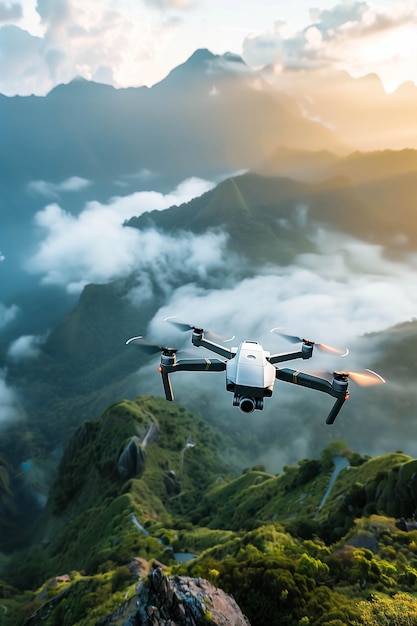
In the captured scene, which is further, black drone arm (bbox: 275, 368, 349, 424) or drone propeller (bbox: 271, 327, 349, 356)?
drone propeller (bbox: 271, 327, 349, 356)

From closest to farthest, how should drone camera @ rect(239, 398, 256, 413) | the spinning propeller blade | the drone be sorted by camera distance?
1. the spinning propeller blade
2. drone camera @ rect(239, 398, 256, 413)
3. the drone

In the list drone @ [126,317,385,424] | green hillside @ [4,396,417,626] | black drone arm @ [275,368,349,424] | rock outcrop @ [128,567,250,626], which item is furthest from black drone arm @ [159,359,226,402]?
green hillside @ [4,396,417,626]

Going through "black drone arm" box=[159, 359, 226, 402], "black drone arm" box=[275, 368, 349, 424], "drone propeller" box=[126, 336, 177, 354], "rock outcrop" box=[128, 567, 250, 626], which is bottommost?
"rock outcrop" box=[128, 567, 250, 626]

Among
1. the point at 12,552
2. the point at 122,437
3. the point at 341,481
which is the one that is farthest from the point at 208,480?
the point at 12,552

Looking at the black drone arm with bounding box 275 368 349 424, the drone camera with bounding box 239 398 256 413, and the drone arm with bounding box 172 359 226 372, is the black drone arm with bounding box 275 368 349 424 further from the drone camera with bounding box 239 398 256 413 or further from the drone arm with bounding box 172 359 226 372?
the drone arm with bounding box 172 359 226 372

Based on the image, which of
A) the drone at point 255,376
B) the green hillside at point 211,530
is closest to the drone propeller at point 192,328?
the drone at point 255,376

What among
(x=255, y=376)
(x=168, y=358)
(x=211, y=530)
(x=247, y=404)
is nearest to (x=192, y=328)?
(x=168, y=358)

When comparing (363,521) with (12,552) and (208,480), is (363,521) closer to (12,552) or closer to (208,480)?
(208,480)
